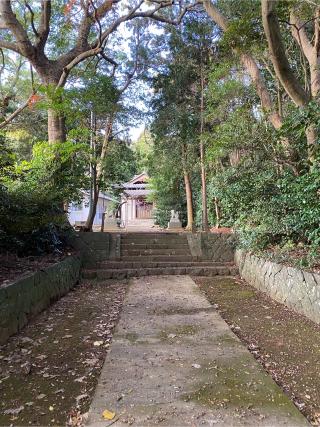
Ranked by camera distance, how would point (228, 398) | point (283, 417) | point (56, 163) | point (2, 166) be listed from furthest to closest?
point (56, 163)
point (2, 166)
point (228, 398)
point (283, 417)

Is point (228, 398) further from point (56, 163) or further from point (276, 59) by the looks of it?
point (56, 163)

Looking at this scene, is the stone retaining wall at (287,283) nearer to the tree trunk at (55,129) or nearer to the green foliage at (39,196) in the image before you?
the green foliage at (39,196)

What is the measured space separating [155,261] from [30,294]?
4298mm

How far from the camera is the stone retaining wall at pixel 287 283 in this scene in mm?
4527

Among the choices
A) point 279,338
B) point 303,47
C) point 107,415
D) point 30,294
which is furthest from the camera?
point 303,47

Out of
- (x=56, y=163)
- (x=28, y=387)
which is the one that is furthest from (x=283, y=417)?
(x=56, y=163)

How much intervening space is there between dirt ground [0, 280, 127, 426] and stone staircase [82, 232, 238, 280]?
7.92 ft

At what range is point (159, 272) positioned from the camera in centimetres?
787

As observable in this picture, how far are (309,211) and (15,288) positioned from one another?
162 inches

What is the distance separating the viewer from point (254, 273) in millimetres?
6848

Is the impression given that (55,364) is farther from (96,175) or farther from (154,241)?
(96,175)

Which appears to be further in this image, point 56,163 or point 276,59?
point 56,163

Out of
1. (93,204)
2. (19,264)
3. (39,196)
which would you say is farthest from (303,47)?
(93,204)

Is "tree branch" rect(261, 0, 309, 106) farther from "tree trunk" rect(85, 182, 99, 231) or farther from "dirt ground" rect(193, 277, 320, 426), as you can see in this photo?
"tree trunk" rect(85, 182, 99, 231)
